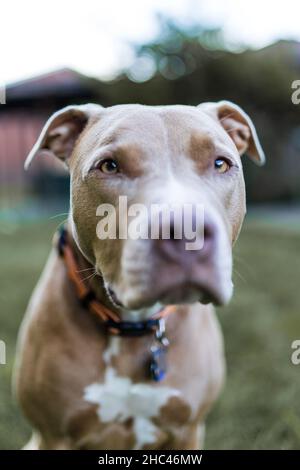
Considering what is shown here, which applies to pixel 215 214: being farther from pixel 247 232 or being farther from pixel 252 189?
pixel 252 189

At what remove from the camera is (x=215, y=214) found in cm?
195

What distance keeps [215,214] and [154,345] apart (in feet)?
3.36

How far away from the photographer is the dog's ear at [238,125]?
2838mm

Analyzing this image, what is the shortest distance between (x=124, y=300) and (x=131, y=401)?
86 centimetres

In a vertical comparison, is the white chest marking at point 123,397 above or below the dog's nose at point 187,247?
below

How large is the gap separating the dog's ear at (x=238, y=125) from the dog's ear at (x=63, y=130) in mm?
531

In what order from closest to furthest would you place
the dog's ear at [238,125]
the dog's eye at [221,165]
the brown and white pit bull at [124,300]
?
the brown and white pit bull at [124,300], the dog's eye at [221,165], the dog's ear at [238,125]

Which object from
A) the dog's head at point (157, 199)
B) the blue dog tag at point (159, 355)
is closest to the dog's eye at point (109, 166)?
the dog's head at point (157, 199)

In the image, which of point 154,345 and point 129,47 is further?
point 129,47

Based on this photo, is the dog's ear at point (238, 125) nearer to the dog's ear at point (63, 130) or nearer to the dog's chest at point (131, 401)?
the dog's ear at point (63, 130)

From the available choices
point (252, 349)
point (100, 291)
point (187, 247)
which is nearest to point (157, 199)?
point (187, 247)

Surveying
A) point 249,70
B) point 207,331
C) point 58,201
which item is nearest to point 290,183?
point 249,70

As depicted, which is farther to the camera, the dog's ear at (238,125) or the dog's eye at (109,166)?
the dog's ear at (238,125)

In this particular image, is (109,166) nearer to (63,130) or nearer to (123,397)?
(63,130)
